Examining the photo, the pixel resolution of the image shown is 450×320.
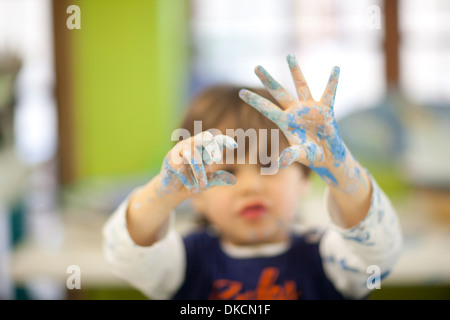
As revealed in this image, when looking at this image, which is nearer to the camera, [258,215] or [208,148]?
[208,148]

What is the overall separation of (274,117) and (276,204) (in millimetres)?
131

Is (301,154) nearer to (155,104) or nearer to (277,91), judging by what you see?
(277,91)

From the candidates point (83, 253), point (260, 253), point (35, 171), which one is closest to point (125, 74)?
point (35, 171)

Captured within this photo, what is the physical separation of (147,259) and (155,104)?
1.47m

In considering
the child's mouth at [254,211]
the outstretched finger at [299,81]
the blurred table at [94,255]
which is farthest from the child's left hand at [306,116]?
the blurred table at [94,255]

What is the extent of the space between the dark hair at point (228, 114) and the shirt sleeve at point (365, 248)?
2.6 inches

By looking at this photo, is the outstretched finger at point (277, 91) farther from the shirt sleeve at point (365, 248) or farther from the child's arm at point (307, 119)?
the shirt sleeve at point (365, 248)

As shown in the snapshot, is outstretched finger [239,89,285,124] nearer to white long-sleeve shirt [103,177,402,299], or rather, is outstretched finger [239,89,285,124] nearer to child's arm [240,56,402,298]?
child's arm [240,56,402,298]

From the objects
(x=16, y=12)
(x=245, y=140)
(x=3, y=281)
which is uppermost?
(x=16, y=12)

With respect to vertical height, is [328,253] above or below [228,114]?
below

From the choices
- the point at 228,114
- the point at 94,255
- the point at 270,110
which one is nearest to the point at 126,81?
the point at 94,255

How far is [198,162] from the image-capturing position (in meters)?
0.32

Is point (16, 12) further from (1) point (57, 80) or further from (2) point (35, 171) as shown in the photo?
(2) point (35, 171)
